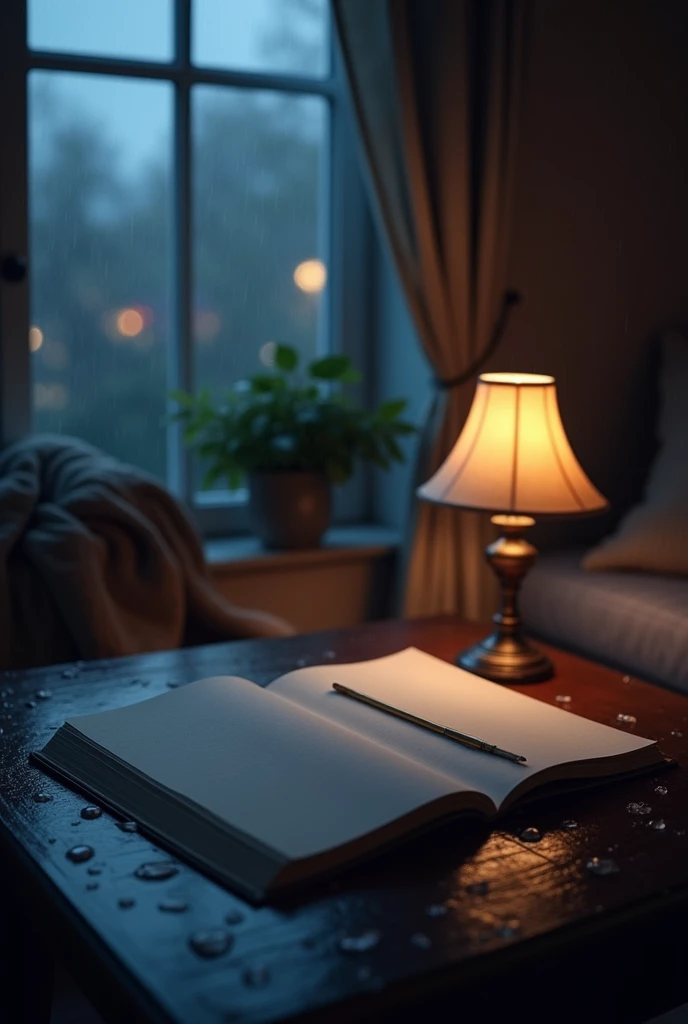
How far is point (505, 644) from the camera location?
1.61m

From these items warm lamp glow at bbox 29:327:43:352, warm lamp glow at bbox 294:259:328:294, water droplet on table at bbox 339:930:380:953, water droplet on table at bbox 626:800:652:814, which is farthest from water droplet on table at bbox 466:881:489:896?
warm lamp glow at bbox 294:259:328:294

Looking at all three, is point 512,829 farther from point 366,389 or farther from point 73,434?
point 366,389

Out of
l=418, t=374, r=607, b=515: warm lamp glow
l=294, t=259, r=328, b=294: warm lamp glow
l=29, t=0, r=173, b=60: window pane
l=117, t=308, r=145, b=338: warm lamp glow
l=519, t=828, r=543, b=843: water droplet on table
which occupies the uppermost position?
l=29, t=0, r=173, b=60: window pane

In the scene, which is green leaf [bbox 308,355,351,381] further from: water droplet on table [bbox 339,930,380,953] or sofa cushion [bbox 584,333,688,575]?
water droplet on table [bbox 339,930,380,953]

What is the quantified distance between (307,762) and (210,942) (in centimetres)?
28

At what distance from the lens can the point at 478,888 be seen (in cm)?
97

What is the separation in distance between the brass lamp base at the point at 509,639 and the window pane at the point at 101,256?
1.01 meters

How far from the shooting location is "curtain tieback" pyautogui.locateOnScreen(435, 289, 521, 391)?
2.40 m

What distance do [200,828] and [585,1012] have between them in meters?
0.36

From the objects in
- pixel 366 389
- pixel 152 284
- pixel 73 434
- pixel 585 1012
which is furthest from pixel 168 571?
pixel 585 1012

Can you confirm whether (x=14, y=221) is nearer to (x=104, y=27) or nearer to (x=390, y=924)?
(x=104, y=27)

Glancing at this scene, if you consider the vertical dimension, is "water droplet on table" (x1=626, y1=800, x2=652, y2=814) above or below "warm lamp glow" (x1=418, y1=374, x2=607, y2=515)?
below

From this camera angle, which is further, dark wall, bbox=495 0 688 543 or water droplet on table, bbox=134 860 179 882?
dark wall, bbox=495 0 688 543

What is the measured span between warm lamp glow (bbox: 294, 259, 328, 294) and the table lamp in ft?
3.43
